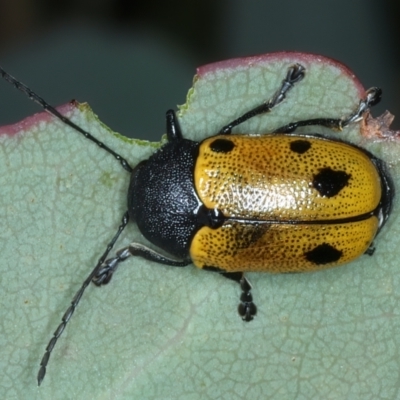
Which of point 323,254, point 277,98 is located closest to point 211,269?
point 323,254

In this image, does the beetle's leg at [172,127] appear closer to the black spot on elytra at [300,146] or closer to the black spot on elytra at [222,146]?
the black spot on elytra at [222,146]

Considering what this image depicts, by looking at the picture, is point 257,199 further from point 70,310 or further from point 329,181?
point 70,310

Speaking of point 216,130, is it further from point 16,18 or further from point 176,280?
point 16,18

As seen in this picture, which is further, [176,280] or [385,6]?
[385,6]

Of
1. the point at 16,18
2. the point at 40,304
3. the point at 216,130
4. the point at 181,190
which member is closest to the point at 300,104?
the point at 216,130

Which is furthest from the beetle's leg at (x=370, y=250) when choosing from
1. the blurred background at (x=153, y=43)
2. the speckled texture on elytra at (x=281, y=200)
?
the blurred background at (x=153, y=43)

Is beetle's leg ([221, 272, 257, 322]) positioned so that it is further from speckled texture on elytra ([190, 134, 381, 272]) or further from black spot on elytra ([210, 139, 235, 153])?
black spot on elytra ([210, 139, 235, 153])

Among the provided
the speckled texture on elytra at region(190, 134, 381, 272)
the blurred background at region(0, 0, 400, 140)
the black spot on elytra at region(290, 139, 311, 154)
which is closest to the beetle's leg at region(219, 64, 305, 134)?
the speckled texture on elytra at region(190, 134, 381, 272)
